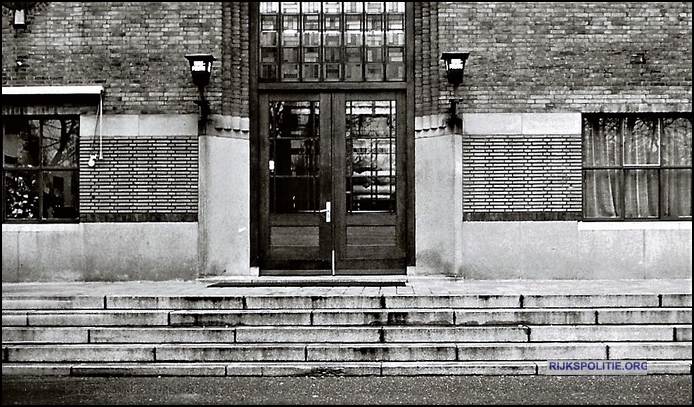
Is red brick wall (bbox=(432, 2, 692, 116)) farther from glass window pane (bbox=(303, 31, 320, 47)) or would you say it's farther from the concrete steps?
the concrete steps

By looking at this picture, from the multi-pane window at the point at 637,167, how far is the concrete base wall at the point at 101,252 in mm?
6072

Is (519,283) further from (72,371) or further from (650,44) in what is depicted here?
(72,371)

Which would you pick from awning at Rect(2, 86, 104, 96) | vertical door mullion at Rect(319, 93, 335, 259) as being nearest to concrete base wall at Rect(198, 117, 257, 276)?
vertical door mullion at Rect(319, 93, 335, 259)

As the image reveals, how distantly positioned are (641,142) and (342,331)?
20.4 ft

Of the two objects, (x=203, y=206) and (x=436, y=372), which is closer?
(x=436, y=372)

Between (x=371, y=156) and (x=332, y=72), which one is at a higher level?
(x=332, y=72)

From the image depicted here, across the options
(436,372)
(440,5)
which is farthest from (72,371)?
(440,5)

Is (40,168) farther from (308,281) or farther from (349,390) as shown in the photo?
(349,390)

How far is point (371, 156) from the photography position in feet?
42.1

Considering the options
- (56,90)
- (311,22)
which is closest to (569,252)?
(311,22)

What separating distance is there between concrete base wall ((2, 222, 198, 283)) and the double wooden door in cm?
136

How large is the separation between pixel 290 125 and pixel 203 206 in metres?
1.85

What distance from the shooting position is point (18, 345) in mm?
9070

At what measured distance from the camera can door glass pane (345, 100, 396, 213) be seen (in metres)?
12.8
